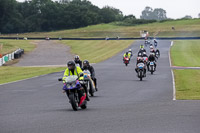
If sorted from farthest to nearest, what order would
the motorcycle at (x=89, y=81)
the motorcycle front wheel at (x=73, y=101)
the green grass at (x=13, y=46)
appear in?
the green grass at (x=13, y=46) < the motorcycle at (x=89, y=81) < the motorcycle front wheel at (x=73, y=101)

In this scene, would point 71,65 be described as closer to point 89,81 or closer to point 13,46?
point 89,81

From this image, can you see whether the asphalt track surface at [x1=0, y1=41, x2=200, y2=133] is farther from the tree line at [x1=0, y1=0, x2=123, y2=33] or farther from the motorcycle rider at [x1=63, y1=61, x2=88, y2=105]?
the tree line at [x1=0, y1=0, x2=123, y2=33]

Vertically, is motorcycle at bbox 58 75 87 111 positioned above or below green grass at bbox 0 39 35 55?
above

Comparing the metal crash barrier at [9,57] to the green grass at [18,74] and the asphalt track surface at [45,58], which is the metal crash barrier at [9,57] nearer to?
the asphalt track surface at [45,58]

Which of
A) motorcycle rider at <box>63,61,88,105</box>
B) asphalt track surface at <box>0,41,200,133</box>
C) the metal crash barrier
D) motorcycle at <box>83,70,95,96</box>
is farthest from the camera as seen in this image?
the metal crash barrier

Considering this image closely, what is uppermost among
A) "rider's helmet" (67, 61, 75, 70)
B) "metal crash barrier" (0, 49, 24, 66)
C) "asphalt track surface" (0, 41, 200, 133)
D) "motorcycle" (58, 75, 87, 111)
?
"rider's helmet" (67, 61, 75, 70)

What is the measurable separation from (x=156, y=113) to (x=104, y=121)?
5.99 feet

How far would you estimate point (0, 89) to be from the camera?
880 inches

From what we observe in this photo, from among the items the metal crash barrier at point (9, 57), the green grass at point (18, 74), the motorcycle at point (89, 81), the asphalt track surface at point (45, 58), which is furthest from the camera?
the asphalt track surface at point (45, 58)

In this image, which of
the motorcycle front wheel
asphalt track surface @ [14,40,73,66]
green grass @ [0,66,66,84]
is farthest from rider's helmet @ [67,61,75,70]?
asphalt track surface @ [14,40,73,66]

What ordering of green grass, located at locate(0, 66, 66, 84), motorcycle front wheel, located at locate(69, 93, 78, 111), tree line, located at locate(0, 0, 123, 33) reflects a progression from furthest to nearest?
tree line, located at locate(0, 0, 123, 33)
green grass, located at locate(0, 66, 66, 84)
motorcycle front wheel, located at locate(69, 93, 78, 111)

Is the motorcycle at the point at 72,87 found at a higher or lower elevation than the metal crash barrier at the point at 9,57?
higher

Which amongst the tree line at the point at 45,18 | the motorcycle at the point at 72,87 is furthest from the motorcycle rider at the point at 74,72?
the tree line at the point at 45,18

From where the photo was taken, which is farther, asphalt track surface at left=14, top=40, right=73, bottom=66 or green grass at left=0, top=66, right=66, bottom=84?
asphalt track surface at left=14, top=40, right=73, bottom=66
